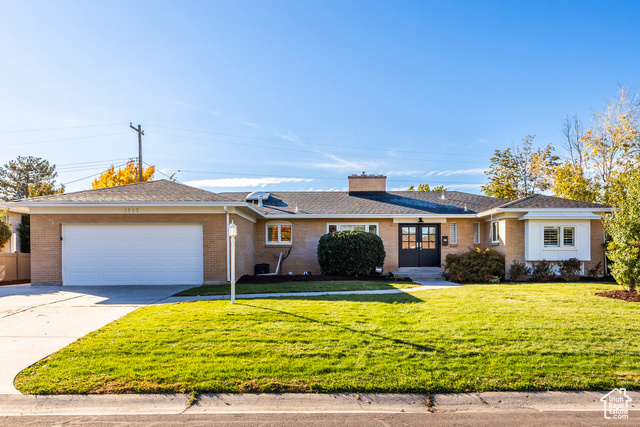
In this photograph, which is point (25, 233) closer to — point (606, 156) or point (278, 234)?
point (278, 234)

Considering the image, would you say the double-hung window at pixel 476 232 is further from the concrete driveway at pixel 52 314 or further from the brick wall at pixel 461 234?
the concrete driveway at pixel 52 314

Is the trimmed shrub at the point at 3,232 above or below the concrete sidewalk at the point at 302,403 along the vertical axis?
above

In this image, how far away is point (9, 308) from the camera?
966 centimetres

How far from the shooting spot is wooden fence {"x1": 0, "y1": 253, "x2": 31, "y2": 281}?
57.2 feet

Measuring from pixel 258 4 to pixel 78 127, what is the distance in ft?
83.2

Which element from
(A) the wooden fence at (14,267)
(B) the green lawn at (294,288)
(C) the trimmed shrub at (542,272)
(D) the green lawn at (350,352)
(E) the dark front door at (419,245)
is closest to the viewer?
(D) the green lawn at (350,352)

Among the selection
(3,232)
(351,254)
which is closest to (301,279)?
(351,254)

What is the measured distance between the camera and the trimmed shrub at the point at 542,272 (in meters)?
16.3

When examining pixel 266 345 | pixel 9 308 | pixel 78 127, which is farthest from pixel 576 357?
pixel 78 127

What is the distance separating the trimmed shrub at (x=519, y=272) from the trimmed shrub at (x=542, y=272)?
0.81 feet

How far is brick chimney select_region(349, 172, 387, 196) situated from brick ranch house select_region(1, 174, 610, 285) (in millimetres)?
1038

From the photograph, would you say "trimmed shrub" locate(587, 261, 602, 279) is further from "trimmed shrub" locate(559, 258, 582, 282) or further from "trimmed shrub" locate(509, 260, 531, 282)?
"trimmed shrub" locate(509, 260, 531, 282)

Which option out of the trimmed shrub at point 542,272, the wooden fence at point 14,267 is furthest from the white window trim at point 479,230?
the wooden fence at point 14,267

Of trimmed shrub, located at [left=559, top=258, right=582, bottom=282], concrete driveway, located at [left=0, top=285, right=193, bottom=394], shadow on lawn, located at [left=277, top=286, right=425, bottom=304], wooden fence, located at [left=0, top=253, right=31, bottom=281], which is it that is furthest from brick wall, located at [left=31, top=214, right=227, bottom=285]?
trimmed shrub, located at [left=559, top=258, right=582, bottom=282]
